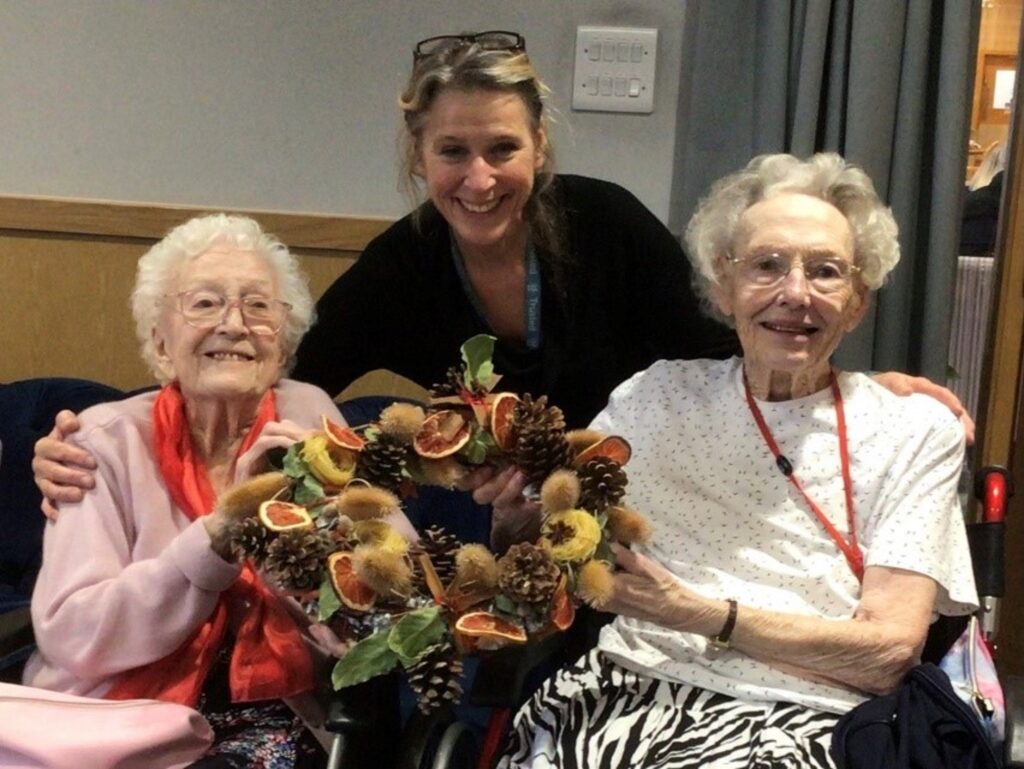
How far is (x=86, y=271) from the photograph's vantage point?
2.48m

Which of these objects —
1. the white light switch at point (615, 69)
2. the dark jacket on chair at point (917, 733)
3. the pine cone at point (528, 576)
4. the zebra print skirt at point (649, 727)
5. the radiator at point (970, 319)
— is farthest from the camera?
the radiator at point (970, 319)

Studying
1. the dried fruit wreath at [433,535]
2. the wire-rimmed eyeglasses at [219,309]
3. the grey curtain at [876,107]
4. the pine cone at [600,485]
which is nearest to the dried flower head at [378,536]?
the dried fruit wreath at [433,535]

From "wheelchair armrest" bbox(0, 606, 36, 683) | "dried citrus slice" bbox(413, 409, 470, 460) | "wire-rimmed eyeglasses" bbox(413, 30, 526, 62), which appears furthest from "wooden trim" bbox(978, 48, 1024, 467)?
"wheelchair armrest" bbox(0, 606, 36, 683)

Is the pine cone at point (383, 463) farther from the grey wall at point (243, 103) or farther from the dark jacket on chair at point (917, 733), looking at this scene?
the grey wall at point (243, 103)

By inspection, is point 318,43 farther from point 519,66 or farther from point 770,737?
point 770,737

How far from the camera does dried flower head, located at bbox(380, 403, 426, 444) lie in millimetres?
1292

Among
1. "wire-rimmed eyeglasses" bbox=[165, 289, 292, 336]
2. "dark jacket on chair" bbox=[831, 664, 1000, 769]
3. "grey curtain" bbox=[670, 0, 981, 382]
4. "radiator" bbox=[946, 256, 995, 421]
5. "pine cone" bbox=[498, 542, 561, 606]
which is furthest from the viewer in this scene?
"radiator" bbox=[946, 256, 995, 421]

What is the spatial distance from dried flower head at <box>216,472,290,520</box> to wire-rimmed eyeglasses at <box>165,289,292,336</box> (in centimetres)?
34

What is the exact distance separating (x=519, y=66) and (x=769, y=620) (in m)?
0.90

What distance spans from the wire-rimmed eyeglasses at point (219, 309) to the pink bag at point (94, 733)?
1.67 feet

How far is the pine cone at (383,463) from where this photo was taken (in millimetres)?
1283

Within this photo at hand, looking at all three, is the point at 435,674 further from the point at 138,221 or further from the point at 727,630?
the point at 138,221

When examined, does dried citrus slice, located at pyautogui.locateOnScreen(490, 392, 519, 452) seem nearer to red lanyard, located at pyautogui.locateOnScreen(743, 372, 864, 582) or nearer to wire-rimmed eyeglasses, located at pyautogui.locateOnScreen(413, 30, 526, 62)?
red lanyard, located at pyautogui.locateOnScreen(743, 372, 864, 582)

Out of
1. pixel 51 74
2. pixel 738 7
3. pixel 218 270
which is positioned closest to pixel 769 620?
pixel 218 270
